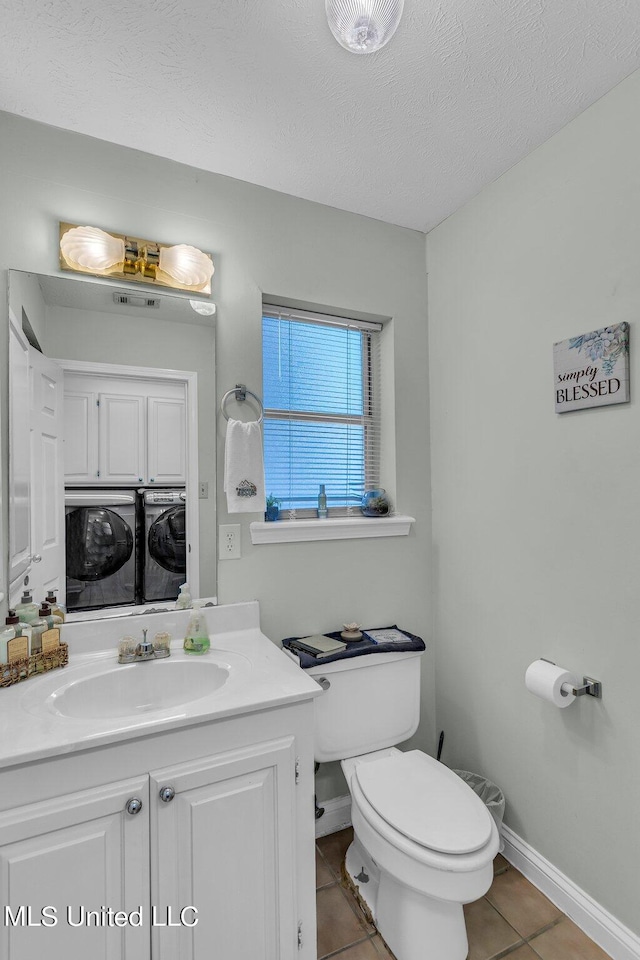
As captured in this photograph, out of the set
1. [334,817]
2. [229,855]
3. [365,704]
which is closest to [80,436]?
[229,855]

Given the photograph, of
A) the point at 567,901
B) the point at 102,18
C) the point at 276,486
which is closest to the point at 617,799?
the point at 567,901

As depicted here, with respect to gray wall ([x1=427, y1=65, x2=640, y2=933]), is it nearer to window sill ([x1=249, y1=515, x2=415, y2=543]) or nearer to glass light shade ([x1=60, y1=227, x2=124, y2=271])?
→ window sill ([x1=249, y1=515, x2=415, y2=543])

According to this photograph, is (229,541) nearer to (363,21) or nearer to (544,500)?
(544,500)

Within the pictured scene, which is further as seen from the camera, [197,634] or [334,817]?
[334,817]

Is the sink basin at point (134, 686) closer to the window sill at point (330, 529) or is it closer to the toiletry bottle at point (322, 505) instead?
the window sill at point (330, 529)

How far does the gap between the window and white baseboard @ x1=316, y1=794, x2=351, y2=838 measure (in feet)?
3.77

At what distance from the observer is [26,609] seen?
149 cm

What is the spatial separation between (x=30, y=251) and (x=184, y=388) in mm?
610

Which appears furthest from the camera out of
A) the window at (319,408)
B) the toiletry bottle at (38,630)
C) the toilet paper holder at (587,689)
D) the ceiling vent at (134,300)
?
the window at (319,408)

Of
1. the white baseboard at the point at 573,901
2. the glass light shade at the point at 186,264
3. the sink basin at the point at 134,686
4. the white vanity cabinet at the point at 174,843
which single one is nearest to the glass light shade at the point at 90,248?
the glass light shade at the point at 186,264

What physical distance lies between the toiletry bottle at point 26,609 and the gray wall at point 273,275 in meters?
0.48

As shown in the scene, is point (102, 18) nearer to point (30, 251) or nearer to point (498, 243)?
point (30, 251)

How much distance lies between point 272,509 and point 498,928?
152 cm

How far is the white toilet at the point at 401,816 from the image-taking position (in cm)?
129
